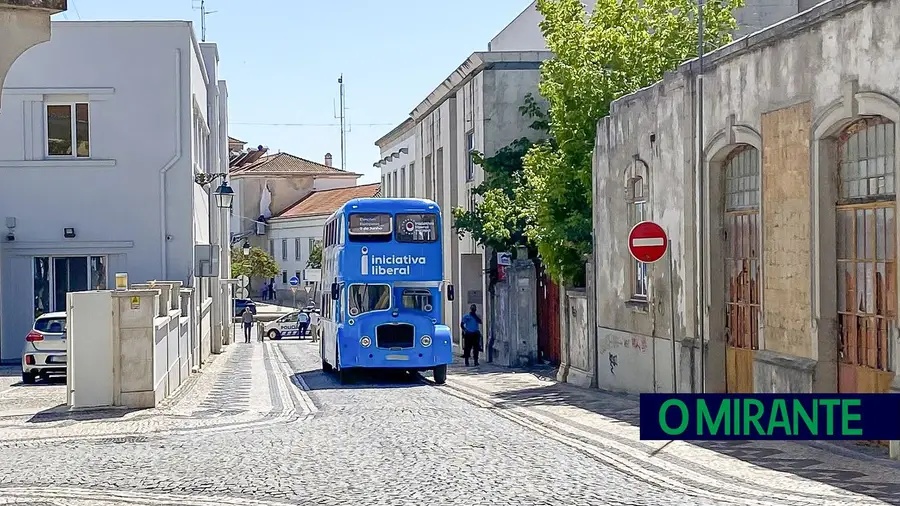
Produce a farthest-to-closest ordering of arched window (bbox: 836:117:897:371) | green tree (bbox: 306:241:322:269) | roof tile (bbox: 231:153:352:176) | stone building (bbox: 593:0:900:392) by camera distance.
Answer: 1. roof tile (bbox: 231:153:352:176)
2. green tree (bbox: 306:241:322:269)
3. stone building (bbox: 593:0:900:392)
4. arched window (bbox: 836:117:897:371)

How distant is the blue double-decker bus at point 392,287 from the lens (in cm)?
2698

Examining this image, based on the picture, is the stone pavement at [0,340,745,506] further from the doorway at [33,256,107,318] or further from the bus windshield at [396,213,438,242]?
the doorway at [33,256,107,318]

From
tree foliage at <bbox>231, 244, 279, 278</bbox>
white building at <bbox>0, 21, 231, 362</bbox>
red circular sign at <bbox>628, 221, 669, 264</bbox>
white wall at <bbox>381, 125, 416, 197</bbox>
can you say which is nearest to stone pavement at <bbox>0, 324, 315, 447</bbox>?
white building at <bbox>0, 21, 231, 362</bbox>

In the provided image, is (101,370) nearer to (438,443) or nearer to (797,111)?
(438,443)

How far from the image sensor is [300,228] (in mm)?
91250

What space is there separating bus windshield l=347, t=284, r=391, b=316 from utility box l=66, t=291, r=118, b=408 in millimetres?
8016

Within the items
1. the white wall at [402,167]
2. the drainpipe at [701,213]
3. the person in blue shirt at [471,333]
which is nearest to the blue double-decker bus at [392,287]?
the person in blue shirt at [471,333]

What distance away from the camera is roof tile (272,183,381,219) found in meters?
89.4

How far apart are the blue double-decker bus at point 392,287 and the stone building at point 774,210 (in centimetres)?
546

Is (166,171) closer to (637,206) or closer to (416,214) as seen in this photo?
(416,214)

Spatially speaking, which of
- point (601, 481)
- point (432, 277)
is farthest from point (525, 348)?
point (601, 481)

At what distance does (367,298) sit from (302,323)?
35.2 meters

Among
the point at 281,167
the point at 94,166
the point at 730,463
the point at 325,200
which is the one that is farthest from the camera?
the point at 281,167

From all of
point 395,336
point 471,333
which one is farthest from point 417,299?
point 471,333
